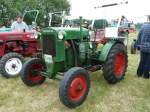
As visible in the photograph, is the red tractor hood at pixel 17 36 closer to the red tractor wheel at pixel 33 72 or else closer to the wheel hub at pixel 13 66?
the wheel hub at pixel 13 66

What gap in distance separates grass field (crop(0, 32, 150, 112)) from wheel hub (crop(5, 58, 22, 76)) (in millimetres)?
314

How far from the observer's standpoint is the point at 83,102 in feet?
16.5

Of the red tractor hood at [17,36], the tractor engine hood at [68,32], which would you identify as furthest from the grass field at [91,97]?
the red tractor hood at [17,36]

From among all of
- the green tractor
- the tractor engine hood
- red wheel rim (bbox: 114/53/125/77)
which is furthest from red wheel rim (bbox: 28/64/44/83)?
red wheel rim (bbox: 114/53/125/77)

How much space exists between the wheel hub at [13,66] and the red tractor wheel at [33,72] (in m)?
1.18

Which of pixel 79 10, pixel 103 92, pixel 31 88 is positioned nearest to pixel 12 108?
pixel 31 88

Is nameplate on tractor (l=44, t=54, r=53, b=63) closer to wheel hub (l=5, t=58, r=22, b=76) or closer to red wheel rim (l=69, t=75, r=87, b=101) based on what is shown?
red wheel rim (l=69, t=75, r=87, b=101)

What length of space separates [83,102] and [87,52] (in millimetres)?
1238

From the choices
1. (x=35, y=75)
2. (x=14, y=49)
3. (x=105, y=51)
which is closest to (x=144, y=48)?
(x=105, y=51)

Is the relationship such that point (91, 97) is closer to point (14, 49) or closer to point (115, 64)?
point (115, 64)

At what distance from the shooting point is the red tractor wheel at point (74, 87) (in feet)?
15.1

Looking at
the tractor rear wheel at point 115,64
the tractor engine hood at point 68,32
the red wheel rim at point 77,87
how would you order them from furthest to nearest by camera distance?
the tractor rear wheel at point 115,64 < the tractor engine hood at point 68,32 < the red wheel rim at point 77,87

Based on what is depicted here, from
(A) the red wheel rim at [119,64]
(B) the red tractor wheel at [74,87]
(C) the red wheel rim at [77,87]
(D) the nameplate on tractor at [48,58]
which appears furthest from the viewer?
(A) the red wheel rim at [119,64]

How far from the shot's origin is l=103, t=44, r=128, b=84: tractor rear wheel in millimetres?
5695
